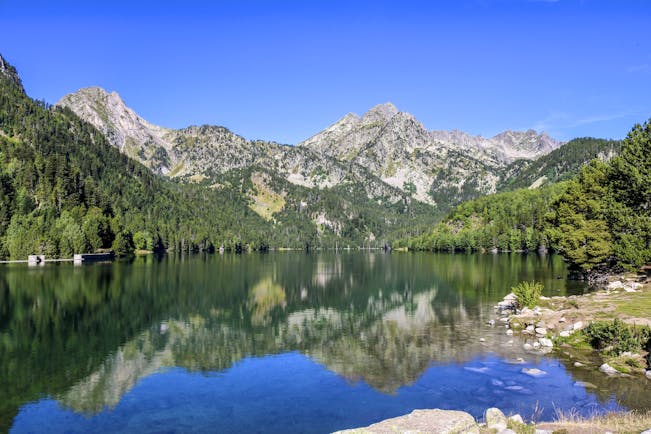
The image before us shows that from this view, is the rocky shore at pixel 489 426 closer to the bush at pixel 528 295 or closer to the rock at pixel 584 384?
the rock at pixel 584 384

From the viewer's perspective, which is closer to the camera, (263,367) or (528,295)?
(263,367)

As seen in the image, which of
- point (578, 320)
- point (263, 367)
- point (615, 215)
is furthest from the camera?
point (615, 215)

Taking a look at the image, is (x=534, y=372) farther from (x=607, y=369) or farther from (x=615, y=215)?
(x=615, y=215)

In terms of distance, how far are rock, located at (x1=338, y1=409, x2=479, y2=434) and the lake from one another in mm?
6410

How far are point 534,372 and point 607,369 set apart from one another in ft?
17.1

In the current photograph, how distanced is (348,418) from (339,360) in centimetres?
1421

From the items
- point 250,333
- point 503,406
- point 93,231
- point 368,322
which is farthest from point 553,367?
point 93,231

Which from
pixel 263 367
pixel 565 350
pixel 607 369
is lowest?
pixel 263 367

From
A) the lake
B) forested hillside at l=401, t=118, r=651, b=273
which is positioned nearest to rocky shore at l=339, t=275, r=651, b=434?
the lake

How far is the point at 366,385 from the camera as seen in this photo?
115ft

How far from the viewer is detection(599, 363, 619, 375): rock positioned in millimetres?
34875

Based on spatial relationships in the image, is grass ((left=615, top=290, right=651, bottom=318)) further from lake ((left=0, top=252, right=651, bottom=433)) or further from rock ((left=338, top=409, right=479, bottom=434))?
rock ((left=338, top=409, right=479, bottom=434))

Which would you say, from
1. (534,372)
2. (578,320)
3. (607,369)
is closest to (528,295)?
(578,320)

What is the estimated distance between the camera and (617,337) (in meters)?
39.4
